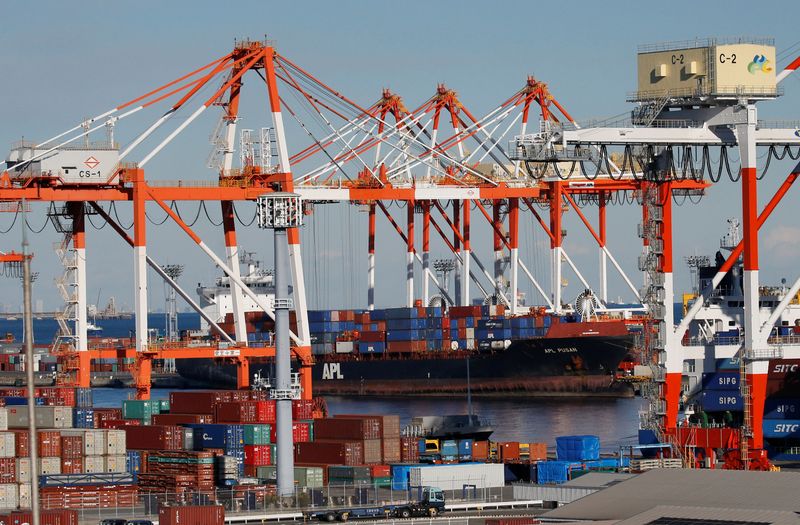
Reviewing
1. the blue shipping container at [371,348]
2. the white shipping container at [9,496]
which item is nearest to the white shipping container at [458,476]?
the white shipping container at [9,496]

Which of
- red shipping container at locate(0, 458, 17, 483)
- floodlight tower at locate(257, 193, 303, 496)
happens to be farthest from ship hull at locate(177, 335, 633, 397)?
red shipping container at locate(0, 458, 17, 483)

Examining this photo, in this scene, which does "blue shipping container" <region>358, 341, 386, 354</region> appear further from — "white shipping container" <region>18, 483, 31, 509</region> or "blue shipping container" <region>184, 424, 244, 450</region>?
"white shipping container" <region>18, 483, 31, 509</region>

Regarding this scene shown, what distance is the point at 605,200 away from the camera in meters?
100

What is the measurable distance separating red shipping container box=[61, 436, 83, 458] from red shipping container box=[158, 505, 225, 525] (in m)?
8.70

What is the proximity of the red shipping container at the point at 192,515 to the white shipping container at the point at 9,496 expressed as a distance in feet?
21.8

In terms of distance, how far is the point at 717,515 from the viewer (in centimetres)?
3544

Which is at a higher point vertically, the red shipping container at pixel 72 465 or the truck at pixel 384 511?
the red shipping container at pixel 72 465

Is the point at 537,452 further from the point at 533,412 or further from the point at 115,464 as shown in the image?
the point at 533,412

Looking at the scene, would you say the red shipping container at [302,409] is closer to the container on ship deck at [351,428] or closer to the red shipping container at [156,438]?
the container on ship deck at [351,428]

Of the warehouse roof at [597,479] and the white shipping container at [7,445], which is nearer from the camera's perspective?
the warehouse roof at [597,479]

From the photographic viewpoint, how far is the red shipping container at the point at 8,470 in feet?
160

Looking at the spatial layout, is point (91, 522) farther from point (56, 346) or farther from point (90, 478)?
point (56, 346)

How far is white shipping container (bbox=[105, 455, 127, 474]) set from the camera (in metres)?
51.7

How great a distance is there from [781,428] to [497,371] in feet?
147
